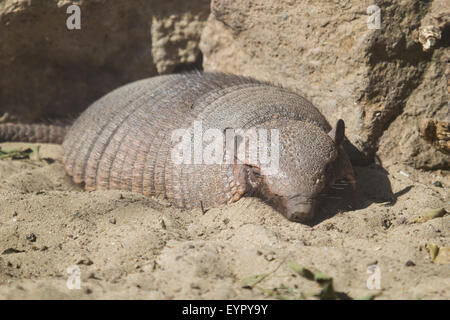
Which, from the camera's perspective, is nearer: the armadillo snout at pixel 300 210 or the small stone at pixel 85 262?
the small stone at pixel 85 262

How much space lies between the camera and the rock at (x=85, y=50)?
18.7ft

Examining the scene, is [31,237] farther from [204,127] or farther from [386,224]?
[386,224]

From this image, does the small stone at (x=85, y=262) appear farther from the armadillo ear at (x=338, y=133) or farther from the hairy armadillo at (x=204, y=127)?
the armadillo ear at (x=338, y=133)

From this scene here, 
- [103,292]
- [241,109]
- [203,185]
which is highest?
[241,109]

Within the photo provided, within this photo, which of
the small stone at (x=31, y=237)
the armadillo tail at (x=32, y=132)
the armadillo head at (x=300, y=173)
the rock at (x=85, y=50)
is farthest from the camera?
the armadillo tail at (x=32, y=132)

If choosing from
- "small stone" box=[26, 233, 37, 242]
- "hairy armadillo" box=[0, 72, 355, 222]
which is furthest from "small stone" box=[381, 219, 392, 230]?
"small stone" box=[26, 233, 37, 242]

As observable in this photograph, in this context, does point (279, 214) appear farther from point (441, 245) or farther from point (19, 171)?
point (19, 171)

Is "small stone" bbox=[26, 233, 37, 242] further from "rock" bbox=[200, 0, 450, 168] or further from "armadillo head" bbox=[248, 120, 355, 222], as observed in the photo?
"rock" bbox=[200, 0, 450, 168]

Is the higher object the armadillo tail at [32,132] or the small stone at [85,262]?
the armadillo tail at [32,132]

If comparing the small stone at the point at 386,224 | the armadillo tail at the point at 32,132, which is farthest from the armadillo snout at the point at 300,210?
the armadillo tail at the point at 32,132

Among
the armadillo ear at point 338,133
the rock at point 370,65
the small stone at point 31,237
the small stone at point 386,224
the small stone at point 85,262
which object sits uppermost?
the rock at point 370,65

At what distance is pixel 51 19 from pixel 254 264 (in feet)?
13.7

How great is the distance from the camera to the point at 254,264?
2.96 m
